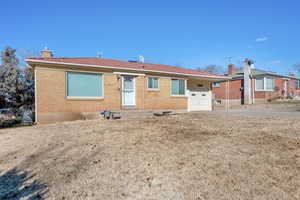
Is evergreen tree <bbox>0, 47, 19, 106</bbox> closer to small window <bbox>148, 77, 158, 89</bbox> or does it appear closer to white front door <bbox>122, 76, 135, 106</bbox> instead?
white front door <bbox>122, 76, 135, 106</bbox>

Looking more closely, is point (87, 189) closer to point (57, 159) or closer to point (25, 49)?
point (57, 159)

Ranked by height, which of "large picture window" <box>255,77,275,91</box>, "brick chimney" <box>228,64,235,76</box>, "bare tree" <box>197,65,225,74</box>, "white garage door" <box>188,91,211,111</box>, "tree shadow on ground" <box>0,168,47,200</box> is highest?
"bare tree" <box>197,65,225,74</box>

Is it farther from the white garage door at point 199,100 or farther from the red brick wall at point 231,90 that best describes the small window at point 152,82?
the red brick wall at point 231,90

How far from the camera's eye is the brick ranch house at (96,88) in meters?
9.11

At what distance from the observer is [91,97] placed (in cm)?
1012

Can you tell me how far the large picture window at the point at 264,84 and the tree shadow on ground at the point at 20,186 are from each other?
2433 cm

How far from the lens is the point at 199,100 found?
1516 cm

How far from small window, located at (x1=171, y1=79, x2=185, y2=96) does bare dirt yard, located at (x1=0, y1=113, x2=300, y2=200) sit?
24.9 ft

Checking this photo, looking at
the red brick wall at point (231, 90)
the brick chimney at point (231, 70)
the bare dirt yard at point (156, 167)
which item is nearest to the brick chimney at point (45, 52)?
the bare dirt yard at point (156, 167)

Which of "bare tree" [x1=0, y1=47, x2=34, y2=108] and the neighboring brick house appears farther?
the neighboring brick house

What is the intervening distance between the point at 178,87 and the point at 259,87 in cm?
1430

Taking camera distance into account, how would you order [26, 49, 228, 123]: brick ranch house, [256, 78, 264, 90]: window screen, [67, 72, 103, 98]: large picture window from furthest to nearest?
[256, 78, 264, 90]: window screen < [67, 72, 103, 98]: large picture window < [26, 49, 228, 123]: brick ranch house

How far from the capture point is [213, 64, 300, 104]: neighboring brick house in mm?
21531

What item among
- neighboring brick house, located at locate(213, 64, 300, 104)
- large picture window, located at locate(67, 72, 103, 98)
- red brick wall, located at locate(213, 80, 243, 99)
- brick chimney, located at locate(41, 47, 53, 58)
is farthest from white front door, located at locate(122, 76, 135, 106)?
red brick wall, located at locate(213, 80, 243, 99)
